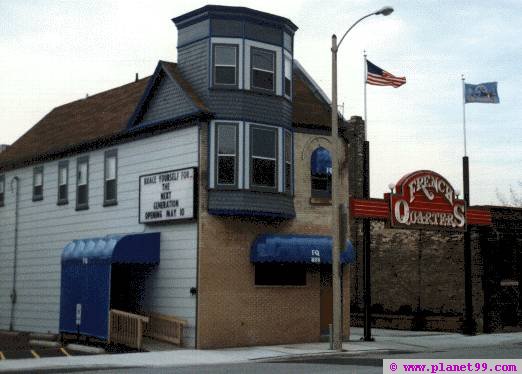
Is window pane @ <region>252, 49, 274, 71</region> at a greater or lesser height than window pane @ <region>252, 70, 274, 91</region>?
greater

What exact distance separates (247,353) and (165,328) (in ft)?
13.1

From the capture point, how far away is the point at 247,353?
2620cm

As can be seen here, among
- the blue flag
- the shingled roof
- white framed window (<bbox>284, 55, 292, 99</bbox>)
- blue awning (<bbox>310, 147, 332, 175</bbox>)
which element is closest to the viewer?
white framed window (<bbox>284, 55, 292, 99</bbox>)

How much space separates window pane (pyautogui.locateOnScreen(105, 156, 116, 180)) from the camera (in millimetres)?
32688

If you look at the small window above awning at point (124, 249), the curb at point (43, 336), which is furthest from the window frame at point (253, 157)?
the curb at point (43, 336)

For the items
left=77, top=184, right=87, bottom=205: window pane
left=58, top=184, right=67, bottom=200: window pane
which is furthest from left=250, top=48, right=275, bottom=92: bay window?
left=58, top=184, right=67, bottom=200: window pane

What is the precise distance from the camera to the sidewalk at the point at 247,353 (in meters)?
22.8

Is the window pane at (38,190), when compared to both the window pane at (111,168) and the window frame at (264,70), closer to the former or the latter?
the window pane at (111,168)

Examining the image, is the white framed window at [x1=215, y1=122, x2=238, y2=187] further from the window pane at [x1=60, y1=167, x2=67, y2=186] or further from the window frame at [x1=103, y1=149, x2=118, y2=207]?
the window pane at [x1=60, y1=167, x2=67, y2=186]

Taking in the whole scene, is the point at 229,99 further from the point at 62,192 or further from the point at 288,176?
the point at 62,192

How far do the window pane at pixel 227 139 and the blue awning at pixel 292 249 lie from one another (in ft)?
10.3

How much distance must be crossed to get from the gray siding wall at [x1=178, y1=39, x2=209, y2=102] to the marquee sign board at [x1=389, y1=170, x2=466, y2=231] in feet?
27.3

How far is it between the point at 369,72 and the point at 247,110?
241 inches

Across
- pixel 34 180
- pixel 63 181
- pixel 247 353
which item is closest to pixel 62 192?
pixel 63 181
